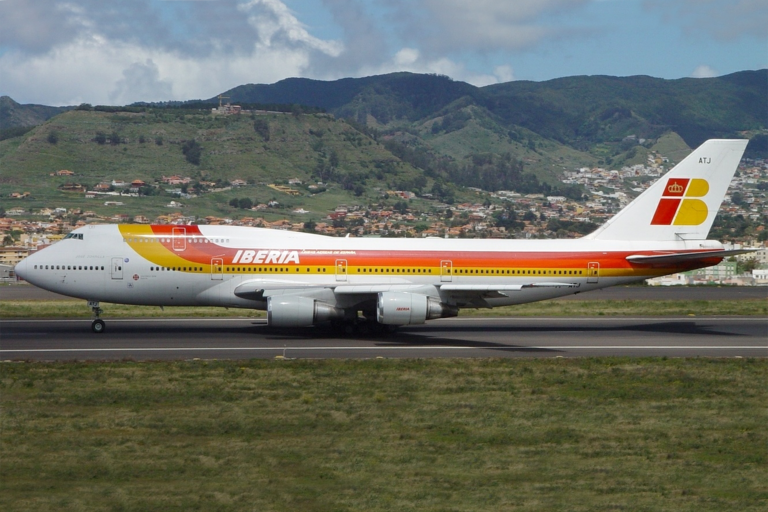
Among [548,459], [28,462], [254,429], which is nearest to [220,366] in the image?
[254,429]

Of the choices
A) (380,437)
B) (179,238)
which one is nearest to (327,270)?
(179,238)

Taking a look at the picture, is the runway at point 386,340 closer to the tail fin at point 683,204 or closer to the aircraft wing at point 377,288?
the aircraft wing at point 377,288

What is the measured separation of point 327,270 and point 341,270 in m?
0.55

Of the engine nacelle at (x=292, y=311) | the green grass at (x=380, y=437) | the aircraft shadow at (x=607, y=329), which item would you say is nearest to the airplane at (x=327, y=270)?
the engine nacelle at (x=292, y=311)

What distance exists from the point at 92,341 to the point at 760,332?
26.4 metres

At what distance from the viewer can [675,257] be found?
121ft

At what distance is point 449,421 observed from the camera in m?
19.7

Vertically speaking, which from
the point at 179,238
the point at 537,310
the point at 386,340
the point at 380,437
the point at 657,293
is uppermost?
the point at 179,238

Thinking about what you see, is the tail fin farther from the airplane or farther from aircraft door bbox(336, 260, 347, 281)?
aircraft door bbox(336, 260, 347, 281)

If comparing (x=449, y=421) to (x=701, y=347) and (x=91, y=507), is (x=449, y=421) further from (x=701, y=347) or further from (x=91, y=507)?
(x=701, y=347)

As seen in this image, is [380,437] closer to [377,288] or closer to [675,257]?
[377,288]

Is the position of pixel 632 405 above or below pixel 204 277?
below

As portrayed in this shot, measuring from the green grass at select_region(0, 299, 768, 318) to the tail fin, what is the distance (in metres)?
7.81

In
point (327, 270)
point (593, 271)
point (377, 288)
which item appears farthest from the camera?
point (593, 271)
